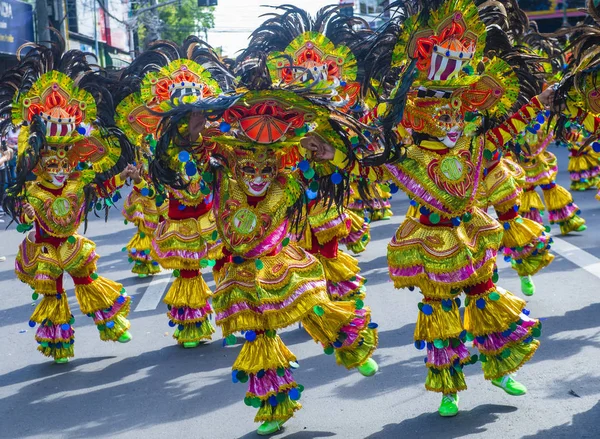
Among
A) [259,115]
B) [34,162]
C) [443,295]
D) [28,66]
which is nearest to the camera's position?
[259,115]

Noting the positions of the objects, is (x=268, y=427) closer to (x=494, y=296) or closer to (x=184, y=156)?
(x=494, y=296)

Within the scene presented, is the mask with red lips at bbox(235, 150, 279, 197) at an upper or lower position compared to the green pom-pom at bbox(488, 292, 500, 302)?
upper

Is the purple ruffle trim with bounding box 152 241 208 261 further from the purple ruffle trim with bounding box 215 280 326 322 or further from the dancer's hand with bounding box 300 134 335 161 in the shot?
the dancer's hand with bounding box 300 134 335 161

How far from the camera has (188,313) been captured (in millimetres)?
7219

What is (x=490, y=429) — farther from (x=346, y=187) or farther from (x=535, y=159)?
(x=535, y=159)

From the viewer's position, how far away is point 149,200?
978 cm

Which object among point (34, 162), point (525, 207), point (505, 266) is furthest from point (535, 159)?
point (34, 162)

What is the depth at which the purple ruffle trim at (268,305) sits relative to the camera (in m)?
4.98

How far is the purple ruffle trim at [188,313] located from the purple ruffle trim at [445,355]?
245 centimetres

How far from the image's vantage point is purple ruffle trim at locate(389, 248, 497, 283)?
5164 millimetres

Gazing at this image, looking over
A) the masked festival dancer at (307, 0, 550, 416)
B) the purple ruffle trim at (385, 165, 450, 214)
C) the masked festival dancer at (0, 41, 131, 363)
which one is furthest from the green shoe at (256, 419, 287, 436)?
the masked festival dancer at (0, 41, 131, 363)

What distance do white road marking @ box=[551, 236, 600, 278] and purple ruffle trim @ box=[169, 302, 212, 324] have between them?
4079 millimetres

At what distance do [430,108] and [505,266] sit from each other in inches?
191

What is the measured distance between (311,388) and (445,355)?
1188 mm
